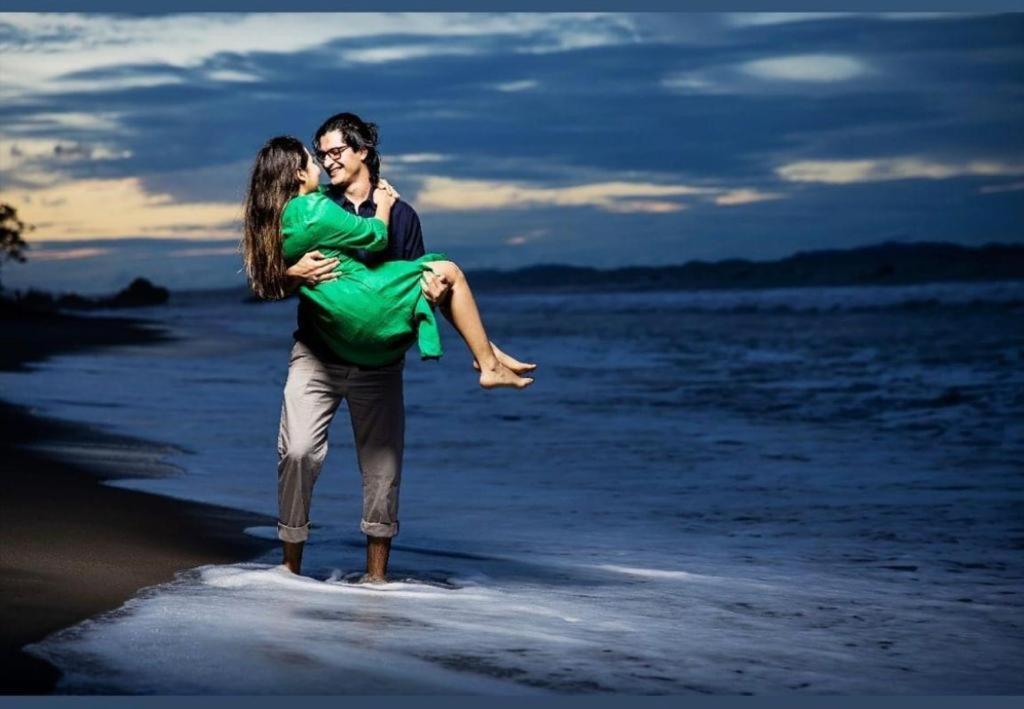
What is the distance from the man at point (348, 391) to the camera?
11.9 feet

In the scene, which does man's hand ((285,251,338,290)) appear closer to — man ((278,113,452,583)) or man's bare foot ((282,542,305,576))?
man ((278,113,452,583))

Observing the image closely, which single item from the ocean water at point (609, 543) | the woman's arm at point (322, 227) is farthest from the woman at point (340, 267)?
the ocean water at point (609, 543)

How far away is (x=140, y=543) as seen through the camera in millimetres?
4238

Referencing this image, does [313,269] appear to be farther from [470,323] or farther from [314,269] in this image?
[470,323]

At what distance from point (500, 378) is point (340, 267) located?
18.8 inches

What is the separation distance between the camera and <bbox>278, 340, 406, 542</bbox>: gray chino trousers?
3.68 meters

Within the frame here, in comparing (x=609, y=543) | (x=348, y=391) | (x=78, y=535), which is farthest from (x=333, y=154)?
(x=609, y=543)

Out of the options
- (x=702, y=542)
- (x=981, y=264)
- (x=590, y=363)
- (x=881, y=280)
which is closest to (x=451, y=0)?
(x=702, y=542)

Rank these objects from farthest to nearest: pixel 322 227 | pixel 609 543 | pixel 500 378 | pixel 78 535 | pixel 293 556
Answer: pixel 609 543 → pixel 78 535 → pixel 293 556 → pixel 500 378 → pixel 322 227

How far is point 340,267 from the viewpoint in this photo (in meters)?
3.54

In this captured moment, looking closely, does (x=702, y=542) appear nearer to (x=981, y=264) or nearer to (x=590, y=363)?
(x=590, y=363)

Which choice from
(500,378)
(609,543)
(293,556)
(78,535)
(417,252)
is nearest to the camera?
(500,378)

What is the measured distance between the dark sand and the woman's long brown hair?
84cm

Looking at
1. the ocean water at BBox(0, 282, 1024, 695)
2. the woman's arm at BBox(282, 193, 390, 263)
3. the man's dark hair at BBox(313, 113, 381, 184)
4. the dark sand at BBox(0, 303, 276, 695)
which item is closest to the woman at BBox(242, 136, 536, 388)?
the woman's arm at BBox(282, 193, 390, 263)
